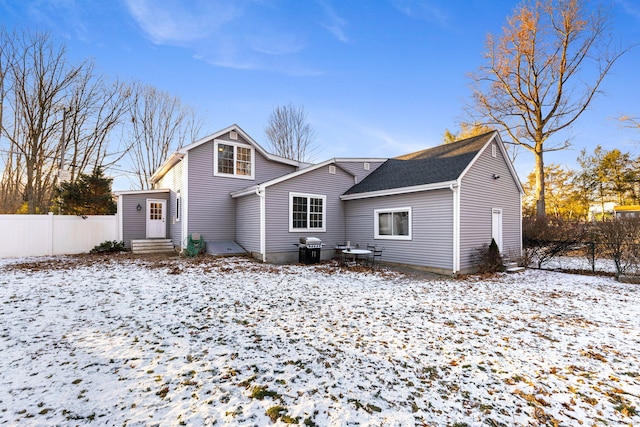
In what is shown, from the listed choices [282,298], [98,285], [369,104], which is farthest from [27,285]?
[369,104]

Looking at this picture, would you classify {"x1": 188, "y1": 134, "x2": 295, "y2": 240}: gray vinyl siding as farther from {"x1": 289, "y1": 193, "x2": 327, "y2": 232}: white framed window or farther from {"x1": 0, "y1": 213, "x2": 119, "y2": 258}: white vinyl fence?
{"x1": 0, "y1": 213, "x2": 119, "y2": 258}: white vinyl fence

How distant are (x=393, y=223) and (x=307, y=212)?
3.62 metres

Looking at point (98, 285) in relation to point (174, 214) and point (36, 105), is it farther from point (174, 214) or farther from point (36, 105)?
point (36, 105)

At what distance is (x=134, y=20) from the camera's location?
40.0ft

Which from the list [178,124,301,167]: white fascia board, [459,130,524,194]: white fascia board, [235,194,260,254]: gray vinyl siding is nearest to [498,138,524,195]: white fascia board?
[459,130,524,194]: white fascia board

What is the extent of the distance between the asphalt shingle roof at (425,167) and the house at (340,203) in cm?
7

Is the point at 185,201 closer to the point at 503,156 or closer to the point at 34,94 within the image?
the point at 503,156

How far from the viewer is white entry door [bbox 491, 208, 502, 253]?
35.7 ft

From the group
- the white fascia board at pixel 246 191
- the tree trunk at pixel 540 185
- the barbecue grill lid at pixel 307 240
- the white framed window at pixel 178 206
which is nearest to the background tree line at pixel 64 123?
the white framed window at pixel 178 206

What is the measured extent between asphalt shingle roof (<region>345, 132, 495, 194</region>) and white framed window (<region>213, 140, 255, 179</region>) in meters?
4.97

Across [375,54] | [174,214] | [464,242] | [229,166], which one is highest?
[375,54]

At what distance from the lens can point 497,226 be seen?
1111 centimetres

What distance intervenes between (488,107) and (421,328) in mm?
20459

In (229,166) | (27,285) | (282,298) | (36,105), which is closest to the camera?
(282,298)
